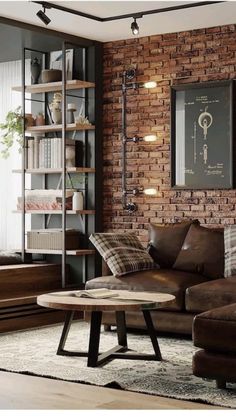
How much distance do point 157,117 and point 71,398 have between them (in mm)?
4827

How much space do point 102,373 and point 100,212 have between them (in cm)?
322

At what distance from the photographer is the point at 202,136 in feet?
25.6

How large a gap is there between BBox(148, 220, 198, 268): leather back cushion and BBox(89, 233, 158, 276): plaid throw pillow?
0.12 m

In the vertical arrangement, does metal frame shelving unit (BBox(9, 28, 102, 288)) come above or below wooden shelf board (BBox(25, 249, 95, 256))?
above

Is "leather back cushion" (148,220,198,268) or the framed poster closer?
"leather back cushion" (148,220,198,268)

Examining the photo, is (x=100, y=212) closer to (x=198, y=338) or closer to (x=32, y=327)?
(x=32, y=327)

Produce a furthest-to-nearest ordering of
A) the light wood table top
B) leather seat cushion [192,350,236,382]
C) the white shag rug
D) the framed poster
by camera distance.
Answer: the framed poster → the light wood table top → the white shag rug → leather seat cushion [192,350,236,382]

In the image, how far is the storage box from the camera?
8.18 metres

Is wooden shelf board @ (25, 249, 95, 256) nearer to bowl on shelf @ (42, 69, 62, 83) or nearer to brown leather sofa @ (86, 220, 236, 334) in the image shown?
brown leather sofa @ (86, 220, 236, 334)

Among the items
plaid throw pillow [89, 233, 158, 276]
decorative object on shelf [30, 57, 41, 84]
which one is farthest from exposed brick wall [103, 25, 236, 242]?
plaid throw pillow [89, 233, 158, 276]

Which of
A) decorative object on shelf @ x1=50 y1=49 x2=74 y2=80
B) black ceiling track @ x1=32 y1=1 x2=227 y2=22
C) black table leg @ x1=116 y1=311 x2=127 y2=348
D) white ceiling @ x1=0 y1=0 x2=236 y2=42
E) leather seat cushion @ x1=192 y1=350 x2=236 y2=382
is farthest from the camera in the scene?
decorative object on shelf @ x1=50 y1=49 x2=74 y2=80
